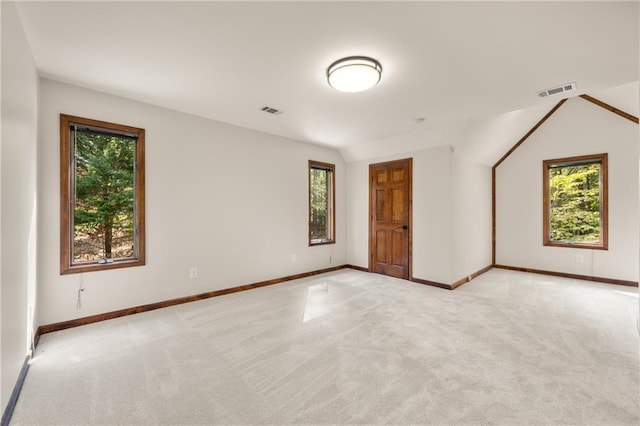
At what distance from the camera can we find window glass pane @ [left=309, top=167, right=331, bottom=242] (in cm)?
542

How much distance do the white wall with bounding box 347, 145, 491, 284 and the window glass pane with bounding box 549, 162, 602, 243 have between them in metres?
1.24

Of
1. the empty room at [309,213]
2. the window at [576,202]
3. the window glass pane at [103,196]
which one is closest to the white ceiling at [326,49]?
the empty room at [309,213]

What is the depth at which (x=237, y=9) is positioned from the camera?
1785mm

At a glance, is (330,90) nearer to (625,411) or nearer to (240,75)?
(240,75)

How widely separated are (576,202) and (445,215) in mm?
2746

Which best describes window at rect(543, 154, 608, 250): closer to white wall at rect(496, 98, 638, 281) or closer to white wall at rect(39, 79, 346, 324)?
white wall at rect(496, 98, 638, 281)

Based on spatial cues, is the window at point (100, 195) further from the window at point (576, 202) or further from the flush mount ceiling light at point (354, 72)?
the window at point (576, 202)

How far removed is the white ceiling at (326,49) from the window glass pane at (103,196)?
1.98 feet

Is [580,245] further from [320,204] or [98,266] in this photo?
[98,266]

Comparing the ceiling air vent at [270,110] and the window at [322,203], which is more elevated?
the ceiling air vent at [270,110]

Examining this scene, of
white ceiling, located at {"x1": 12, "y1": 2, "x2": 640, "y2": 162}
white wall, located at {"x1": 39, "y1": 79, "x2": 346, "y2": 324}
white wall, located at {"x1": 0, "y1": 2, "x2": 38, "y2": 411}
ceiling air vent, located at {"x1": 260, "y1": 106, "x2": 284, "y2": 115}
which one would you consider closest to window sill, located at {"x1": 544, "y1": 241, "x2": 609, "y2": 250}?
white ceiling, located at {"x1": 12, "y1": 2, "x2": 640, "y2": 162}

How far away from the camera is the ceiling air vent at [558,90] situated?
9.24 feet

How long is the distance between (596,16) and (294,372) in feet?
10.5

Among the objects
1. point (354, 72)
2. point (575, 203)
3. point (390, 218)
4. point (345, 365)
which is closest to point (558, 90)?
point (354, 72)
